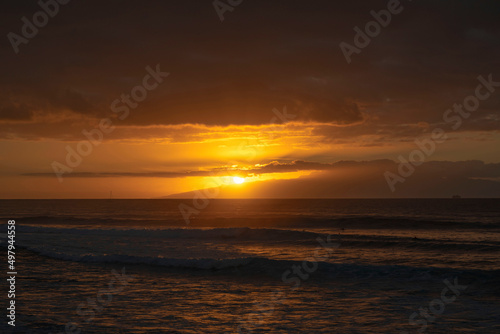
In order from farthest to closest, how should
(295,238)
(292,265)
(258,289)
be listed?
(295,238) < (292,265) < (258,289)

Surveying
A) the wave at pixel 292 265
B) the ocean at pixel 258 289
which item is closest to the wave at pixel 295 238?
the ocean at pixel 258 289

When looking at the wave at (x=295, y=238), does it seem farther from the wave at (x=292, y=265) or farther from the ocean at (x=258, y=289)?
the wave at (x=292, y=265)

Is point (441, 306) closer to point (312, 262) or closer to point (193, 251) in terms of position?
point (312, 262)

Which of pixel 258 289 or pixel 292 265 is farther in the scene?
pixel 292 265

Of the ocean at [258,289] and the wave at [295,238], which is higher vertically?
the wave at [295,238]

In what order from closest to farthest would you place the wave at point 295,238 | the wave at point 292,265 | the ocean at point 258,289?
the ocean at point 258,289 → the wave at point 292,265 → the wave at point 295,238

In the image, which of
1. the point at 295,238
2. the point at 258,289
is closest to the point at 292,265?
the point at 258,289

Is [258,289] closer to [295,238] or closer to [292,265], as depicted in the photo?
[292,265]

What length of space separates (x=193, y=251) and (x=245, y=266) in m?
8.68

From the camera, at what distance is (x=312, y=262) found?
26719 mm

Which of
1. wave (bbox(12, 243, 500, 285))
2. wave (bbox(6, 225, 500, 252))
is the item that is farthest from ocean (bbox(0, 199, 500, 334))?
wave (bbox(6, 225, 500, 252))

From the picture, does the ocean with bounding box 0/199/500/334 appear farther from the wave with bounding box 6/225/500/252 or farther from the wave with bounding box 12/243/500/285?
the wave with bounding box 6/225/500/252

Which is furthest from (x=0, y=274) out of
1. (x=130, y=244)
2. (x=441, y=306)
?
(x=441, y=306)

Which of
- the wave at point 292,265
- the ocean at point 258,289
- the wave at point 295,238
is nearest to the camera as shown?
the ocean at point 258,289
